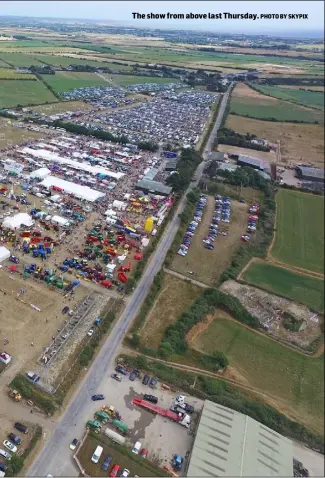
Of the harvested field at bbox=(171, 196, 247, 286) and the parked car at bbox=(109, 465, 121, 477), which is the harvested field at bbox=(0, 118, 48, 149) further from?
the parked car at bbox=(109, 465, 121, 477)

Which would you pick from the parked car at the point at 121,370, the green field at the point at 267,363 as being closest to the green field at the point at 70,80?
the green field at the point at 267,363

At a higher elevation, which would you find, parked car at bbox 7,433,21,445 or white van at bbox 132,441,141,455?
parked car at bbox 7,433,21,445

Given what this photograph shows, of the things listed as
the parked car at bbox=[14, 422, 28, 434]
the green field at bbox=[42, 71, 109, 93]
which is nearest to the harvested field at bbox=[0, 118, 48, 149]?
the green field at bbox=[42, 71, 109, 93]

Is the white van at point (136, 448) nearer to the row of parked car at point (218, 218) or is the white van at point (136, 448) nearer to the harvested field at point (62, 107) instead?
the row of parked car at point (218, 218)

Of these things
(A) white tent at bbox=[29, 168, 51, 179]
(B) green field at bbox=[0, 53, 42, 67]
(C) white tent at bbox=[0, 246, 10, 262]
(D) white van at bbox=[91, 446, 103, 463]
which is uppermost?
(B) green field at bbox=[0, 53, 42, 67]

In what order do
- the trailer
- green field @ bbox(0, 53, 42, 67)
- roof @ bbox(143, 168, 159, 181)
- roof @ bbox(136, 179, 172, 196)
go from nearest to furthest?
the trailer < roof @ bbox(136, 179, 172, 196) < roof @ bbox(143, 168, 159, 181) < green field @ bbox(0, 53, 42, 67)

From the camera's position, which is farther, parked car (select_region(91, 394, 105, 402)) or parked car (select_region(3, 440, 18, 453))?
parked car (select_region(91, 394, 105, 402))
